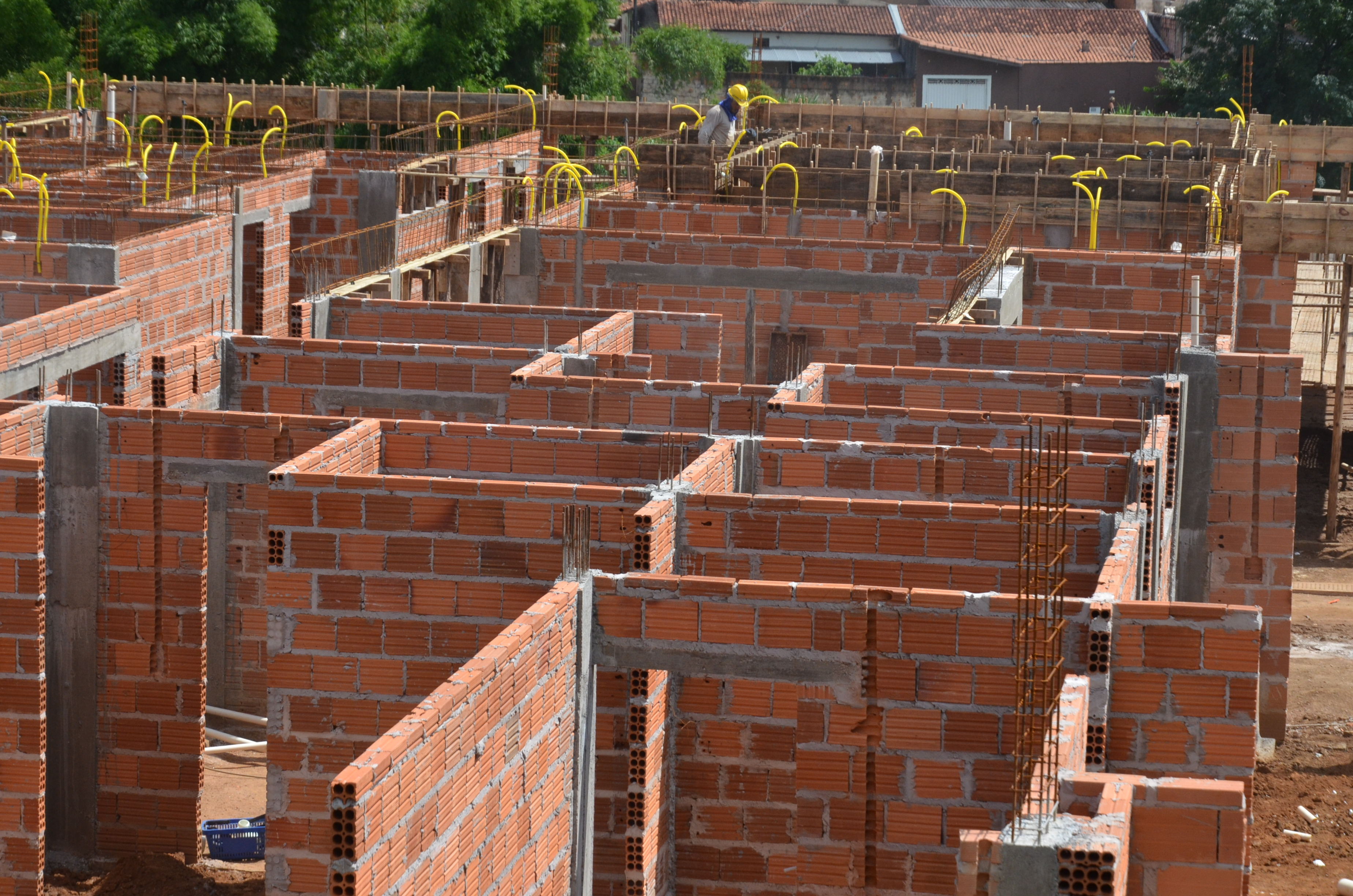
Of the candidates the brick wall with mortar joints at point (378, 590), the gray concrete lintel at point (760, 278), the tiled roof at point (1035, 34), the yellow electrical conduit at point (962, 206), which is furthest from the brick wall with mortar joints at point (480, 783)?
the tiled roof at point (1035, 34)

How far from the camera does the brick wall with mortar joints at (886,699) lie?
927 centimetres

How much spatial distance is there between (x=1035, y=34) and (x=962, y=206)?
48856 mm

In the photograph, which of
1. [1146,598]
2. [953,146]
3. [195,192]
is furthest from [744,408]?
[953,146]

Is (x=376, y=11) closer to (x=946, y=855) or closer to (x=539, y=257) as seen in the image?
A: (x=539, y=257)

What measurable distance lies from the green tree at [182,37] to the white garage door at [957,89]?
93.8 feet

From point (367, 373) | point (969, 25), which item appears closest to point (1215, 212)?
point (367, 373)

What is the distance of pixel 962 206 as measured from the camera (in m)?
21.0

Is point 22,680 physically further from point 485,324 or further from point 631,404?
point 485,324

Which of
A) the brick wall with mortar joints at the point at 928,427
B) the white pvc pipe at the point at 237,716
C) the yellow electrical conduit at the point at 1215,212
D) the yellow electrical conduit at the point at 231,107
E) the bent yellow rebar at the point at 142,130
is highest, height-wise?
the yellow electrical conduit at the point at 231,107

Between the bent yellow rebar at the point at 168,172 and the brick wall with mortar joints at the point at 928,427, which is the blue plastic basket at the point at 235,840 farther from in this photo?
the bent yellow rebar at the point at 168,172

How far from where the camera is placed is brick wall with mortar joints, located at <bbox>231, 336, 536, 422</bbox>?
14766 mm

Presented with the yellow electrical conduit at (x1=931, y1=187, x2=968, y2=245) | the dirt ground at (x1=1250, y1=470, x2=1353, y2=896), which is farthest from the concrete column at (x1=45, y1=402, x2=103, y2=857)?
the yellow electrical conduit at (x1=931, y1=187, x2=968, y2=245)

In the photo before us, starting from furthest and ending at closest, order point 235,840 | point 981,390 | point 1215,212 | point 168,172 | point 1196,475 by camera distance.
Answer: point 168,172 < point 1215,212 < point 1196,475 < point 981,390 < point 235,840

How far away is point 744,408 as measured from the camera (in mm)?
13891
